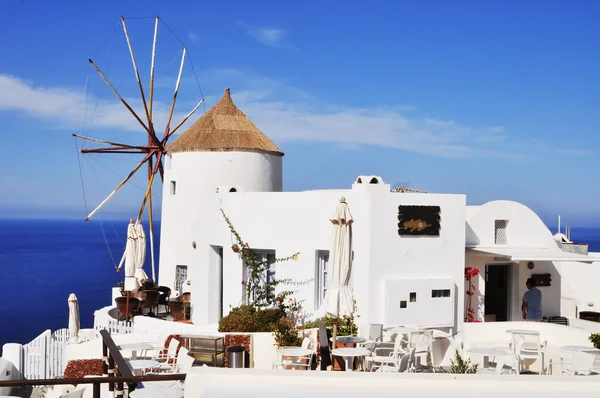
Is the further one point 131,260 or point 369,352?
point 131,260

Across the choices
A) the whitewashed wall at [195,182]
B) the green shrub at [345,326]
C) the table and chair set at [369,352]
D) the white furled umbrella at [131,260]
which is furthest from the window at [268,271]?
the whitewashed wall at [195,182]

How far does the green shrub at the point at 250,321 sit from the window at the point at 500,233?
7014 millimetres

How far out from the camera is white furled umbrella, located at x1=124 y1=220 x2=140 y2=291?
74.6 feet

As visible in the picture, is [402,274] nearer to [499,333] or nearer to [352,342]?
[499,333]

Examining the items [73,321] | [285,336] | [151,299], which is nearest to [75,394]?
[285,336]

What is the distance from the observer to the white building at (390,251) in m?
16.5

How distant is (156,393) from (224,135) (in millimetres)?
17489

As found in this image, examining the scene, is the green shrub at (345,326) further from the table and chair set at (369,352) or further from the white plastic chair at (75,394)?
the white plastic chair at (75,394)

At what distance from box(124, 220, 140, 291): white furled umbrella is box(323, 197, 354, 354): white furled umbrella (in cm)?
1008

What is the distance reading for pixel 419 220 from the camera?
1680 cm

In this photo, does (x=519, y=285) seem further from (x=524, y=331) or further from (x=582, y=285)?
(x=582, y=285)

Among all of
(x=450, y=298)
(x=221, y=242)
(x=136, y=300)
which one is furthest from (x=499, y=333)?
(x=136, y=300)

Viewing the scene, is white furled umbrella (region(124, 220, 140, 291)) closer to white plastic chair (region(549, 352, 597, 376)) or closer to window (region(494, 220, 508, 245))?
window (region(494, 220, 508, 245))

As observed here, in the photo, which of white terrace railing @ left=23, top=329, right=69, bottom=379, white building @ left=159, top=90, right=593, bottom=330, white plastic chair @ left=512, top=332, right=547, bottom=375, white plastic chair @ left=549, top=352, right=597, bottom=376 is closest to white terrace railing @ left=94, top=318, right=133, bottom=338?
white terrace railing @ left=23, top=329, right=69, bottom=379
